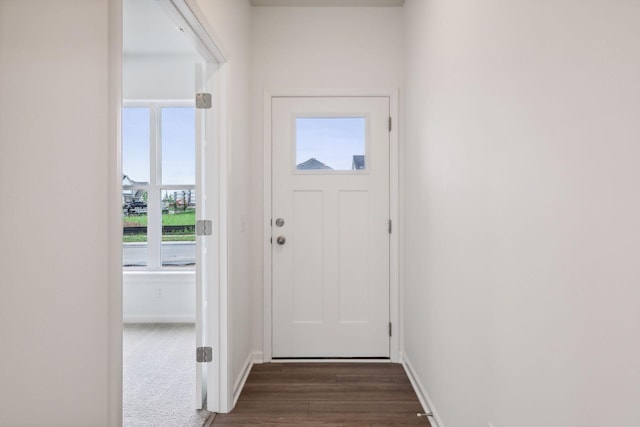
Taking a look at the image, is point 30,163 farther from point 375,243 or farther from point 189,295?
point 189,295

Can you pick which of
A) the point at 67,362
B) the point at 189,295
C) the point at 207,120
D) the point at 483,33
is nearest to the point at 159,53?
the point at 207,120

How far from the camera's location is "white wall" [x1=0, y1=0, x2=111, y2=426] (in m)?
0.74

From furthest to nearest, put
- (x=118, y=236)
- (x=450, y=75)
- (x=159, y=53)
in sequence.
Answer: (x=159, y=53) < (x=450, y=75) < (x=118, y=236)

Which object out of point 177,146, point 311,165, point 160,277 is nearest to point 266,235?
point 311,165

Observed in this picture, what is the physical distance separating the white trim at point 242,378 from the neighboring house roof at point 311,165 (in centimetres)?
146

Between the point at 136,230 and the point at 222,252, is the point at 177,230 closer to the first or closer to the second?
the point at 136,230

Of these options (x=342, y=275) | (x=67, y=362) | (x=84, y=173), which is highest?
(x=84, y=173)

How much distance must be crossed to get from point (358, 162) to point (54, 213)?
2.34 m

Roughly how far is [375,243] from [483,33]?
70.2 inches

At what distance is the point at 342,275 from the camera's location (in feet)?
9.74

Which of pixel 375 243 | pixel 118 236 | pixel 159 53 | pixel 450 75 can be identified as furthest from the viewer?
pixel 159 53

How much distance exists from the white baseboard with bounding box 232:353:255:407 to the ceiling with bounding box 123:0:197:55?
2.24 meters

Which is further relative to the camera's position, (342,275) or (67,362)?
(342,275)

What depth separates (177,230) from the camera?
4.09 m
